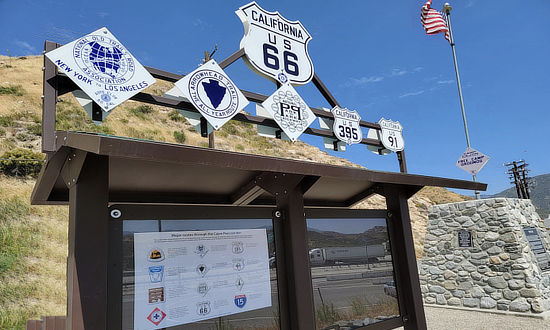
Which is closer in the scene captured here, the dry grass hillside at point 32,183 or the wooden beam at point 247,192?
the wooden beam at point 247,192

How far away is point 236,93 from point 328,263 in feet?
9.23

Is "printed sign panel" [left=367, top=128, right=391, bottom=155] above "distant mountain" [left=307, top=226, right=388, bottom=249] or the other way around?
above

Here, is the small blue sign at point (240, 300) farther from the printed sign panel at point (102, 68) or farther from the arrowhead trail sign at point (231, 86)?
the printed sign panel at point (102, 68)

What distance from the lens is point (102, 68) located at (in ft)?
13.8

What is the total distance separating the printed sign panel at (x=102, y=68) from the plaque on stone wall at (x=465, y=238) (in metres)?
9.55

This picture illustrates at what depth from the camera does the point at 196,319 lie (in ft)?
10.3

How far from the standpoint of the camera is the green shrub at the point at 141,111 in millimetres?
26448

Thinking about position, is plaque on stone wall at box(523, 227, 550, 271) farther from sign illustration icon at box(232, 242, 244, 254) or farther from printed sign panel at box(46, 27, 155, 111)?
printed sign panel at box(46, 27, 155, 111)

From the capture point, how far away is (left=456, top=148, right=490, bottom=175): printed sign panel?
35.9 feet

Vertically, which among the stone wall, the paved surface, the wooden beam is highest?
the wooden beam

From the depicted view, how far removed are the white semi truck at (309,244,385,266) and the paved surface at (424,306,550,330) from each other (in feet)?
16.2

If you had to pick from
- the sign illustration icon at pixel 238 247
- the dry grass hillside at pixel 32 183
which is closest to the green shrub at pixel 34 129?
the dry grass hillside at pixel 32 183

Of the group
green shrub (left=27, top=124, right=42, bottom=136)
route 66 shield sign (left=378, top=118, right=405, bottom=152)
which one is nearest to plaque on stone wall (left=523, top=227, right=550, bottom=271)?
route 66 shield sign (left=378, top=118, right=405, bottom=152)

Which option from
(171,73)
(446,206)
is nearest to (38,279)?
(171,73)
